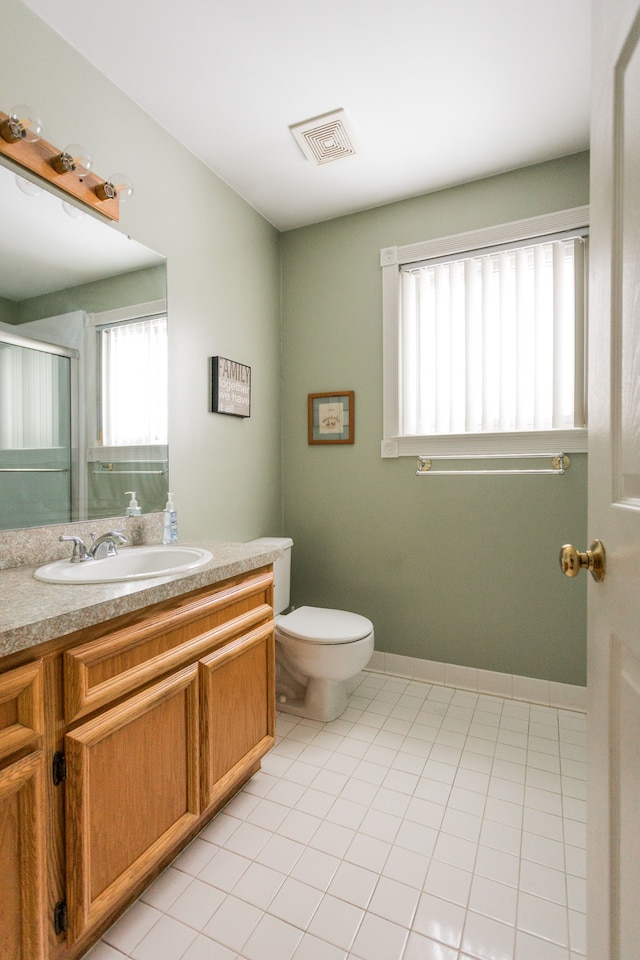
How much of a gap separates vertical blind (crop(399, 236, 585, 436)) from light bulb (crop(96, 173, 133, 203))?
1.40m

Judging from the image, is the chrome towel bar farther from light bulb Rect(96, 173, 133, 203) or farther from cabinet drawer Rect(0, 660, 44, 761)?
cabinet drawer Rect(0, 660, 44, 761)

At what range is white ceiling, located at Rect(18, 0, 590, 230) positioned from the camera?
4.78 ft

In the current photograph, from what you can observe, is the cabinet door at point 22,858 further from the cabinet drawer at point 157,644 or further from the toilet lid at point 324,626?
the toilet lid at point 324,626

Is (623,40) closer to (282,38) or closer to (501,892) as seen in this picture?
(282,38)

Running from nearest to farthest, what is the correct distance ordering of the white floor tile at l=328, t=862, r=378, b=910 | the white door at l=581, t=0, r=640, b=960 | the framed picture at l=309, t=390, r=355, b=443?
the white door at l=581, t=0, r=640, b=960, the white floor tile at l=328, t=862, r=378, b=910, the framed picture at l=309, t=390, r=355, b=443

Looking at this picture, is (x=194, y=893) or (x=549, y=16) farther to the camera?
(x=549, y=16)

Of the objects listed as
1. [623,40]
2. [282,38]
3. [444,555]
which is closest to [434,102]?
[282,38]

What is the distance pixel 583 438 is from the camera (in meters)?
2.06

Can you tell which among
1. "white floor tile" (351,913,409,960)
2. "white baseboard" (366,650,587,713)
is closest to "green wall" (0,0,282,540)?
"white baseboard" (366,650,587,713)

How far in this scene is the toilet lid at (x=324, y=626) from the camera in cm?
196

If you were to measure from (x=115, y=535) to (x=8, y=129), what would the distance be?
1.19m

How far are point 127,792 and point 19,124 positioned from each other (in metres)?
1.76

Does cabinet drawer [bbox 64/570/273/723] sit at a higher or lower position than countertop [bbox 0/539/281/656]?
lower

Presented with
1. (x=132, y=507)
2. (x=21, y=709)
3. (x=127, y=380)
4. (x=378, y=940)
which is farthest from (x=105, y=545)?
(x=378, y=940)
